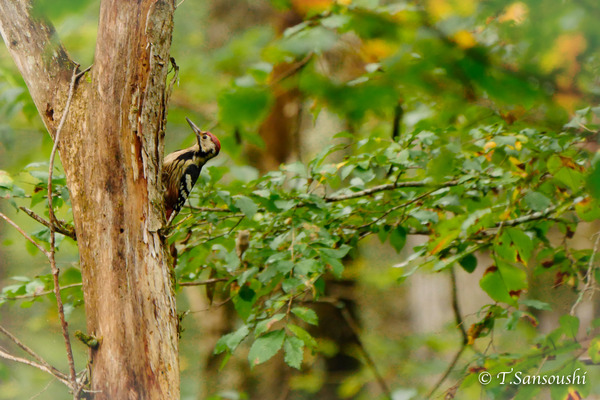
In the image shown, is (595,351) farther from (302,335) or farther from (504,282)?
(302,335)

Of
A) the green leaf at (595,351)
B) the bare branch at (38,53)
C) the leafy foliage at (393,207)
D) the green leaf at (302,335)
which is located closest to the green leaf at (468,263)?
the leafy foliage at (393,207)

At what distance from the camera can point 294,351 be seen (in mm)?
1617

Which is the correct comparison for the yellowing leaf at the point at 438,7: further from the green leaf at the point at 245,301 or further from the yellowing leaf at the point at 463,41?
the green leaf at the point at 245,301

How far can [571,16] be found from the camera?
0.64m

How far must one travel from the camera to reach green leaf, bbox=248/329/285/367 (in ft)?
5.23

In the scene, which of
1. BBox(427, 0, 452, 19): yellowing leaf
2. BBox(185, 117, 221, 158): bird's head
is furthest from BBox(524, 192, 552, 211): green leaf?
BBox(185, 117, 221, 158): bird's head

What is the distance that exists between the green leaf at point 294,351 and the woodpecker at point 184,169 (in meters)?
0.61

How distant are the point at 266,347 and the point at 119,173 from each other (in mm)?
719

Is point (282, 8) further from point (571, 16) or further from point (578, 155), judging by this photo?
point (571, 16)

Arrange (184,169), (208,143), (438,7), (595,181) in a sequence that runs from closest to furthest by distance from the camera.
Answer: (595,181) → (438,7) → (184,169) → (208,143)

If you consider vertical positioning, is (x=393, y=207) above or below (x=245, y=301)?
above

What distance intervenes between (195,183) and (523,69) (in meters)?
1.64

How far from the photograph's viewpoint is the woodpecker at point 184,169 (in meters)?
2.13

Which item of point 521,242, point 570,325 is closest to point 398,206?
point 521,242
